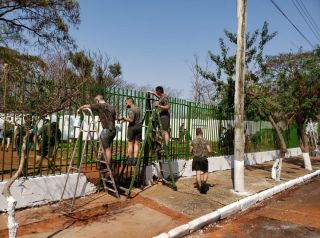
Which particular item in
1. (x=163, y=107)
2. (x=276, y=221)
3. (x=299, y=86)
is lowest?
(x=276, y=221)

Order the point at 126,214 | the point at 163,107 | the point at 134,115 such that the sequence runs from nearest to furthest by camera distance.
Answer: the point at 126,214 < the point at 134,115 < the point at 163,107

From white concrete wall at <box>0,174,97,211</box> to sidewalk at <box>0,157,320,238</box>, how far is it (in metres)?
0.15

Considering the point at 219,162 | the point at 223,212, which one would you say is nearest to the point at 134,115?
the point at 223,212

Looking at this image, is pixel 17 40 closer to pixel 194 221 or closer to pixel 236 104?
pixel 236 104

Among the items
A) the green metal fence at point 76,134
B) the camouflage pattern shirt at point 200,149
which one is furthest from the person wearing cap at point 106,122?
the camouflage pattern shirt at point 200,149

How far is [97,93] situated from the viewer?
8.23 m

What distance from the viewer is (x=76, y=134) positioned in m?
8.19

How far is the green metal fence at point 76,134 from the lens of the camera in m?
6.94

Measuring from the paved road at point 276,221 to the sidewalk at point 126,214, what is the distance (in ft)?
1.97

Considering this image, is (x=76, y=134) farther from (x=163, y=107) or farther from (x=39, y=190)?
(x=163, y=107)

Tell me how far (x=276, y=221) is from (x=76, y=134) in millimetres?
4545

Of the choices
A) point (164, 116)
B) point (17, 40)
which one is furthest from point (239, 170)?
point (17, 40)

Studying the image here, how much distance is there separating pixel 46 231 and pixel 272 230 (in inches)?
157

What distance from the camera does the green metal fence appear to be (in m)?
6.94
